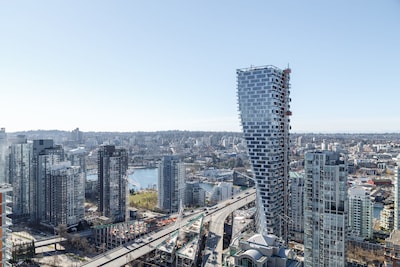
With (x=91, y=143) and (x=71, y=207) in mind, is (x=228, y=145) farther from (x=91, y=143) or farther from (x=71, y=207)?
(x=71, y=207)

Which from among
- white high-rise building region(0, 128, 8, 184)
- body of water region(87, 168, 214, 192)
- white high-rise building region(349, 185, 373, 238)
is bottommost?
body of water region(87, 168, 214, 192)

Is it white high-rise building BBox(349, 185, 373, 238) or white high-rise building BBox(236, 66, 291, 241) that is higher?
white high-rise building BBox(236, 66, 291, 241)

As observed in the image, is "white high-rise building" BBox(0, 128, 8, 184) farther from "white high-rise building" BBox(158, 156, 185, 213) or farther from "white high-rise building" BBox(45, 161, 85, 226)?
"white high-rise building" BBox(158, 156, 185, 213)

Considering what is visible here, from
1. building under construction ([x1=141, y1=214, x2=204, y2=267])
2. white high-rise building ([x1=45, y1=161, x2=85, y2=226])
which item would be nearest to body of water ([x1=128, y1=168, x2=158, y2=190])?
white high-rise building ([x1=45, y1=161, x2=85, y2=226])

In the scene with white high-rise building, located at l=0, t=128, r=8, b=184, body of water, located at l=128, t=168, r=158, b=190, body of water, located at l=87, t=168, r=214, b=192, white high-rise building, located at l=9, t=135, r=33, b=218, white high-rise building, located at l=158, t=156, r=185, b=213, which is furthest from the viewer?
body of water, located at l=128, t=168, r=158, b=190

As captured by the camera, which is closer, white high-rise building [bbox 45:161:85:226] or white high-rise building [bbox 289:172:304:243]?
white high-rise building [bbox 289:172:304:243]

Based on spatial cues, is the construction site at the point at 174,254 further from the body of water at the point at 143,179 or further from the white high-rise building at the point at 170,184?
the body of water at the point at 143,179

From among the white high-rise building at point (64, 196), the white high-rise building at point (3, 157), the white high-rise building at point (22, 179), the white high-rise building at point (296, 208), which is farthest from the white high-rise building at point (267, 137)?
the white high-rise building at point (3, 157)

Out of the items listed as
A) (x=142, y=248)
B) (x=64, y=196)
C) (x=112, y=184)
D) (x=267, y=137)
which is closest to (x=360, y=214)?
(x=267, y=137)
